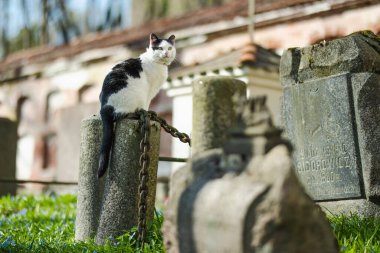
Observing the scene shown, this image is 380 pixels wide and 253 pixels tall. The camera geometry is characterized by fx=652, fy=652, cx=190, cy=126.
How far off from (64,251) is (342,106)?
2.66m

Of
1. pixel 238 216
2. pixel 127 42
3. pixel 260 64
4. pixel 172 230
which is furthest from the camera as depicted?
pixel 127 42

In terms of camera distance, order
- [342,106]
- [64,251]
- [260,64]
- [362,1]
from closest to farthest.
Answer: [64,251] < [342,106] < [260,64] < [362,1]

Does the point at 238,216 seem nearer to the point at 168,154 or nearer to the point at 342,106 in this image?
the point at 342,106

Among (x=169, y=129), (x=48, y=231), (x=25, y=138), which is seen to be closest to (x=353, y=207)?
(x=169, y=129)

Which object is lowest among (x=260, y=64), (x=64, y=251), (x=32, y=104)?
(x=64, y=251)

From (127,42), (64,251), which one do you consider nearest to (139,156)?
(64,251)

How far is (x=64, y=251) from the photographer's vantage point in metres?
4.84

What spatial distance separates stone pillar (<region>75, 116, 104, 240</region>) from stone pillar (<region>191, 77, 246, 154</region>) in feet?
6.34

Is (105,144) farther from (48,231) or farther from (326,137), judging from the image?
(326,137)

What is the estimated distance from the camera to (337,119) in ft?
18.8

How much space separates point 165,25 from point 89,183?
12665mm

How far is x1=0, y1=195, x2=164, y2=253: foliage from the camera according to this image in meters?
4.85

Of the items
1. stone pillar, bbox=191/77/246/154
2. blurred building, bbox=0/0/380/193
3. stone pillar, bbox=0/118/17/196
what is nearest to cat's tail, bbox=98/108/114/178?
stone pillar, bbox=191/77/246/154

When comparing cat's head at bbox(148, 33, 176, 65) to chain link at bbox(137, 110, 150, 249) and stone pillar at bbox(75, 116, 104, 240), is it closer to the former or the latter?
stone pillar at bbox(75, 116, 104, 240)
